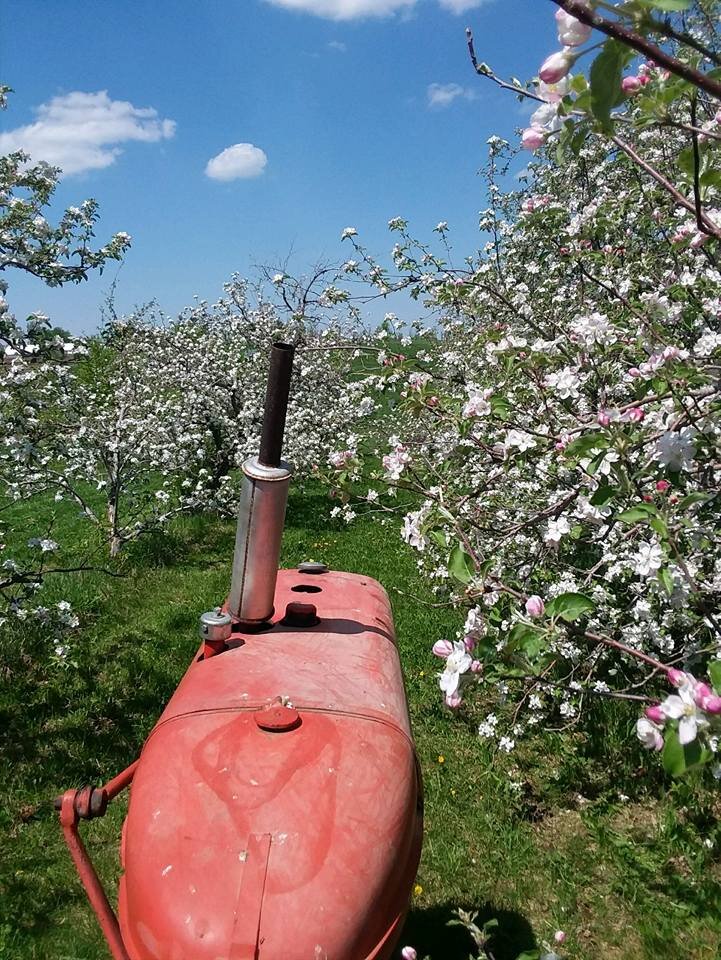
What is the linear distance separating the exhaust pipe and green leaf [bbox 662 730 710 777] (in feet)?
5.71

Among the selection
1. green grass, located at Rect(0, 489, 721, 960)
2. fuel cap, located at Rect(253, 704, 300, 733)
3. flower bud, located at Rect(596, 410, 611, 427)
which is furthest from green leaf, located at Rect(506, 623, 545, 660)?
green grass, located at Rect(0, 489, 721, 960)

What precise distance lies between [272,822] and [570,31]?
1857mm

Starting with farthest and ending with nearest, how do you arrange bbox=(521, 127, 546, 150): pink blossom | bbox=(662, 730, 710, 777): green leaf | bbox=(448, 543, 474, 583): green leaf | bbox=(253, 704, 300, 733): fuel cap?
bbox=(253, 704, 300, 733): fuel cap < bbox=(448, 543, 474, 583): green leaf < bbox=(521, 127, 546, 150): pink blossom < bbox=(662, 730, 710, 777): green leaf

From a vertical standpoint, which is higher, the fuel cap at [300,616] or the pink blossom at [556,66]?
the pink blossom at [556,66]

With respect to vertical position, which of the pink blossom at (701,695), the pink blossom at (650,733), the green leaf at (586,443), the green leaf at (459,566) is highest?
the green leaf at (586,443)

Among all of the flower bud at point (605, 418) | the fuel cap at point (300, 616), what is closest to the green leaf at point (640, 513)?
the flower bud at point (605, 418)

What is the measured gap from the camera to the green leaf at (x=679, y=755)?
1160 millimetres

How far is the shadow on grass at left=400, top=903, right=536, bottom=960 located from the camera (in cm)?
Result: 326

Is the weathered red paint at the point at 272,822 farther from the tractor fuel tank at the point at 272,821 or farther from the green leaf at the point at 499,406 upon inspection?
the green leaf at the point at 499,406

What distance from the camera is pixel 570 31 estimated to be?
3.41 feet

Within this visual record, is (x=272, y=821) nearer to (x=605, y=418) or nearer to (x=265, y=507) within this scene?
(x=265, y=507)

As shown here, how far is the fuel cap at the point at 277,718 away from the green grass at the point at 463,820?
1947mm

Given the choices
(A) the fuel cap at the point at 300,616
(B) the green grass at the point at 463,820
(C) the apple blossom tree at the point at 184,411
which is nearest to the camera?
(A) the fuel cap at the point at 300,616

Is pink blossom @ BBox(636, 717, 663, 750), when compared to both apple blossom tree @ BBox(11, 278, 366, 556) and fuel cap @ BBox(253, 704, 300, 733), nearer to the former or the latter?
fuel cap @ BBox(253, 704, 300, 733)
